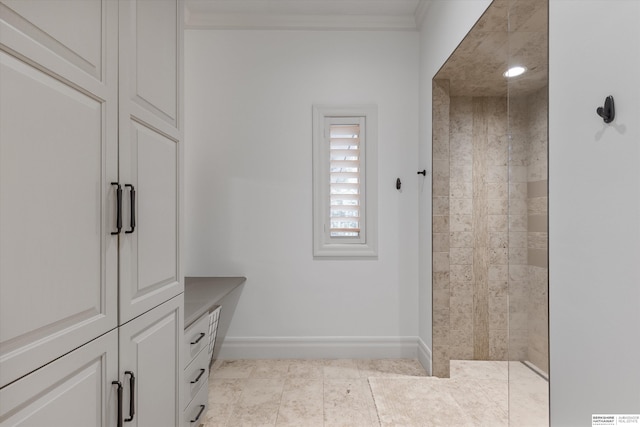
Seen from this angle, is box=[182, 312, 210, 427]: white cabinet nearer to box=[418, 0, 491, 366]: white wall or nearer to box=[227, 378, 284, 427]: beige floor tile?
box=[227, 378, 284, 427]: beige floor tile

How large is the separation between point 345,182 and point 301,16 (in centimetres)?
138

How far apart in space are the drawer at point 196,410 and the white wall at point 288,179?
3.38 ft

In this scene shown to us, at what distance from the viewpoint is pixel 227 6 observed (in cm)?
288

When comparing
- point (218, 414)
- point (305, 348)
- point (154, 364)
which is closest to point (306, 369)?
point (305, 348)

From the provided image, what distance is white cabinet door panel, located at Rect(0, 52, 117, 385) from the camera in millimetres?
705

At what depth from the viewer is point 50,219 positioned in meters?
0.81

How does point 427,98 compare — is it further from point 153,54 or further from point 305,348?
point 305,348

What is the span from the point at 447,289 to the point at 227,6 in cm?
272

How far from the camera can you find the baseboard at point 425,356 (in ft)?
8.83

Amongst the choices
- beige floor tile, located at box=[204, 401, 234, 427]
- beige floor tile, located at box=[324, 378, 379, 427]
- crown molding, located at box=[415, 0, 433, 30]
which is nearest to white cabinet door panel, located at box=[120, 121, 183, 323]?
beige floor tile, located at box=[204, 401, 234, 427]

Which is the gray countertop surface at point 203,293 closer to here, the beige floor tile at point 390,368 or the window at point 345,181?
the window at point 345,181
